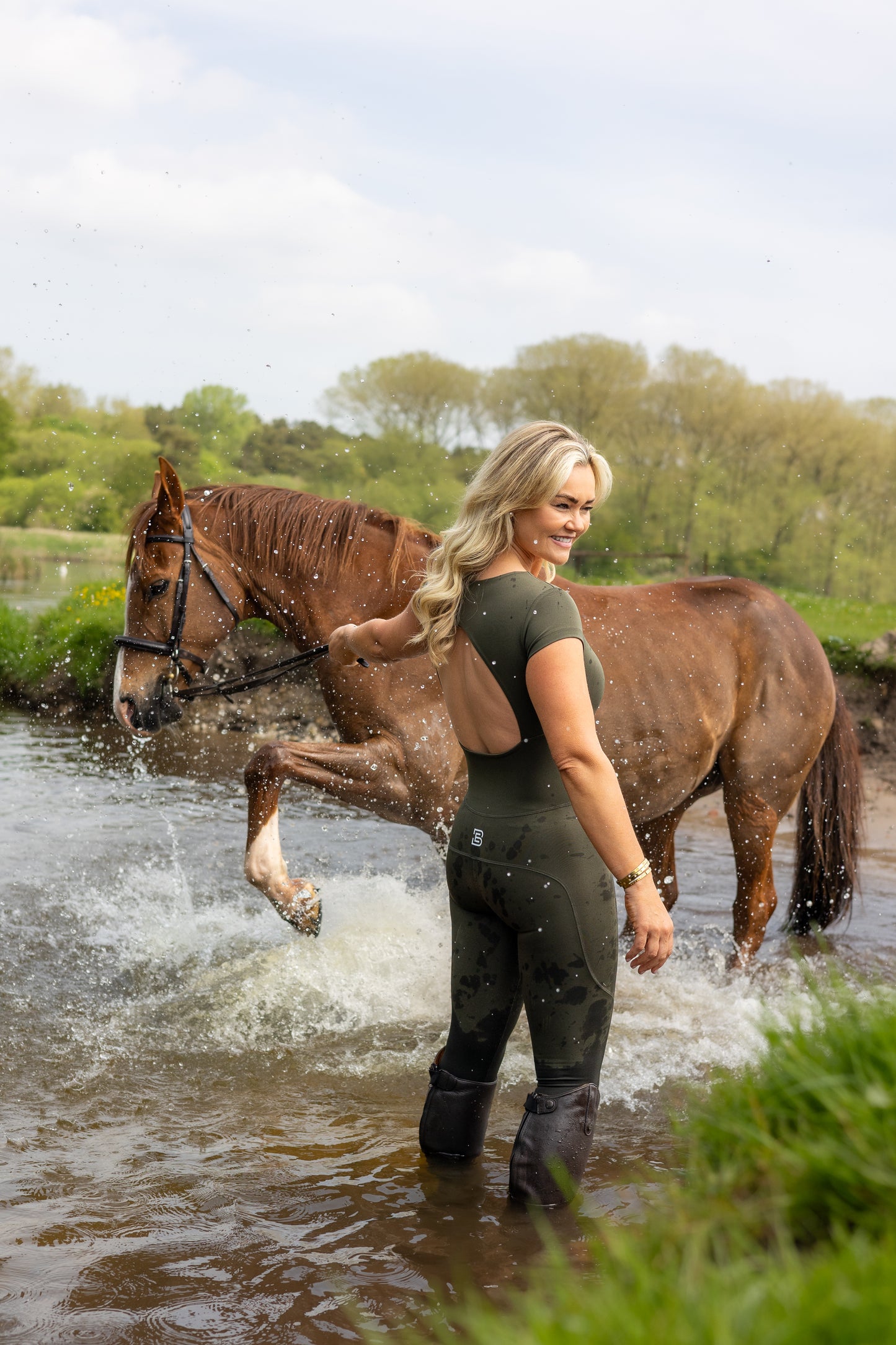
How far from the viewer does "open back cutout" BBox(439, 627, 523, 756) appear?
2.66 meters

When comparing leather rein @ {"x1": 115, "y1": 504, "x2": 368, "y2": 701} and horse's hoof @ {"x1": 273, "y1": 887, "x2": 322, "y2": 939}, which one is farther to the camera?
leather rein @ {"x1": 115, "y1": 504, "x2": 368, "y2": 701}

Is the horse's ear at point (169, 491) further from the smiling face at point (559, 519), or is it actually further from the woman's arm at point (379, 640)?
the smiling face at point (559, 519)

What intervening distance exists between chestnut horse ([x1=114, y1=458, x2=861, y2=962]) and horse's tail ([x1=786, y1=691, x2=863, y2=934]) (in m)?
0.30

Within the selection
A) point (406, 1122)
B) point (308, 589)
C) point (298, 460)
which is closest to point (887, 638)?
point (308, 589)

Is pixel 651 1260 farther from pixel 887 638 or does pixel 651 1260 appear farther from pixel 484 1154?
pixel 887 638

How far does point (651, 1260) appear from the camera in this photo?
4.83 ft

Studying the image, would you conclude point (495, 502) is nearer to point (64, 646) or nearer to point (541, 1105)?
point (541, 1105)

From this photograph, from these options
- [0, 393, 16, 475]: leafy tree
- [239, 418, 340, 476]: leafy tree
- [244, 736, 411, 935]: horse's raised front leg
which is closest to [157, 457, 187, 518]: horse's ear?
[244, 736, 411, 935]: horse's raised front leg

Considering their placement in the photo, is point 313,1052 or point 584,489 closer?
point 584,489

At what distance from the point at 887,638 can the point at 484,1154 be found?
30.0 feet

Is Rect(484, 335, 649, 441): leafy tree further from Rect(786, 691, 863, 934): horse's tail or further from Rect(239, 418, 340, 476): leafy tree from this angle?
Rect(786, 691, 863, 934): horse's tail

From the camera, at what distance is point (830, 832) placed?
20.6 feet

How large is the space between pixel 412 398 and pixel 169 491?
24.1 metres

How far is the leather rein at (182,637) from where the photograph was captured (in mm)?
4824
